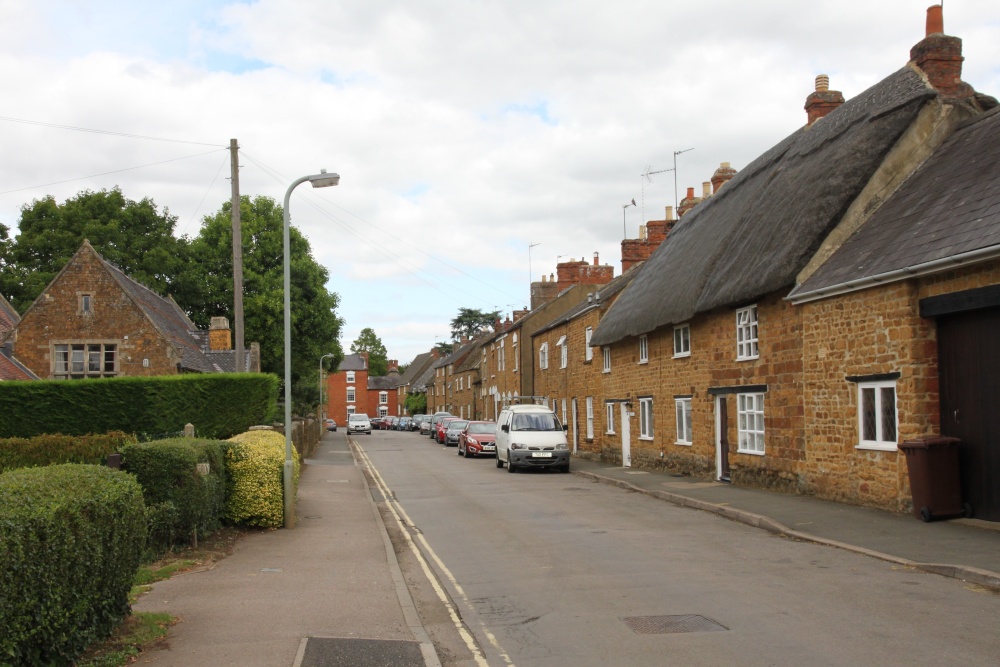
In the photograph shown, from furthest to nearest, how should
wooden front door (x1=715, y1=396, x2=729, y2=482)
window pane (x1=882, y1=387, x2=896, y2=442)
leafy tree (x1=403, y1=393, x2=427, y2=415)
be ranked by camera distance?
leafy tree (x1=403, y1=393, x2=427, y2=415) < wooden front door (x1=715, y1=396, x2=729, y2=482) < window pane (x1=882, y1=387, x2=896, y2=442)

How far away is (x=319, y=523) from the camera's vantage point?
1461 centimetres

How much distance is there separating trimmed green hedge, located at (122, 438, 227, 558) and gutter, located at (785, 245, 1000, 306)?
34.6 feet

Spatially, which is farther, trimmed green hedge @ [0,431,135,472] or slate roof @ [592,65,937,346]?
slate roof @ [592,65,937,346]

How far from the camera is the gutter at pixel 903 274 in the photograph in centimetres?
1134

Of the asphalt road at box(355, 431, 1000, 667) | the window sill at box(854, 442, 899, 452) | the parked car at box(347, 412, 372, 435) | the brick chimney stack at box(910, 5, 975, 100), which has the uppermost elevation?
the brick chimney stack at box(910, 5, 975, 100)

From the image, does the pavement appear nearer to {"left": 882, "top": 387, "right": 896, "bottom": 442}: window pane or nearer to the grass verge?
the grass verge

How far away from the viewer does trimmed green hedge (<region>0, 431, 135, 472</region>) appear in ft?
43.0

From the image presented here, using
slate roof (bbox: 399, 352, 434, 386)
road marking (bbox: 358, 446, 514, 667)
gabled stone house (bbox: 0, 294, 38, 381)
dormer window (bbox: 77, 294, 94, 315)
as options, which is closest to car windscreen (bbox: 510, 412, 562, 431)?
road marking (bbox: 358, 446, 514, 667)

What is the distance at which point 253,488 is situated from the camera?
13.1 meters

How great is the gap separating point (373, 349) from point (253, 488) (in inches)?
4997

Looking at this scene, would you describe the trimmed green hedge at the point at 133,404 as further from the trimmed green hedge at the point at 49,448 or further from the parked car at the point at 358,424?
the parked car at the point at 358,424

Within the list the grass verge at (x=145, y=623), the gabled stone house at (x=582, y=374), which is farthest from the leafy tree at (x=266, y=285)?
the grass verge at (x=145, y=623)

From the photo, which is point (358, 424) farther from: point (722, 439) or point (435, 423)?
point (722, 439)

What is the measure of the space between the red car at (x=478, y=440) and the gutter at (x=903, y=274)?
19847mm
